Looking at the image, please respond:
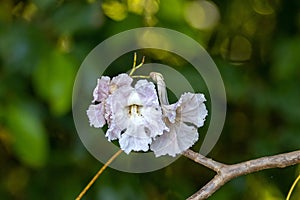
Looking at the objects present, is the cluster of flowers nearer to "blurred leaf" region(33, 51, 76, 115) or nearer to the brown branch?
the brown branch

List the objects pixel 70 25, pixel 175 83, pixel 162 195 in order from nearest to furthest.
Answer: pixel 175 83, pixel 70 25, pixel 162 195

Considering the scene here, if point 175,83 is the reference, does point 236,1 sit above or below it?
below

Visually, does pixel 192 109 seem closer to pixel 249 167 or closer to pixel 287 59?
pixel 249 167

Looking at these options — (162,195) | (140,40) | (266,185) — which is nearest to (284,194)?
(266,185)

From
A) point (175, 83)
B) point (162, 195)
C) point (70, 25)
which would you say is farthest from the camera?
point (162, 195)

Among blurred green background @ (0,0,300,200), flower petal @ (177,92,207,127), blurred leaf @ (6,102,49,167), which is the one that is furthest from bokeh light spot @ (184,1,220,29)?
flower petal @ (177,92,207,127)

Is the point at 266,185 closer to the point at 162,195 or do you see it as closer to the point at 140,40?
the point at 162,195

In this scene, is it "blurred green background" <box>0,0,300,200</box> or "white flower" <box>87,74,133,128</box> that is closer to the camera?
"white flower" <box>87,74,133,128</box>

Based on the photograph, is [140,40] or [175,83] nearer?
[175,83]

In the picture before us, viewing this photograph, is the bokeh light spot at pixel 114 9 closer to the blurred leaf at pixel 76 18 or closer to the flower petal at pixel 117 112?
the blurred leaf at pixel 76 18
